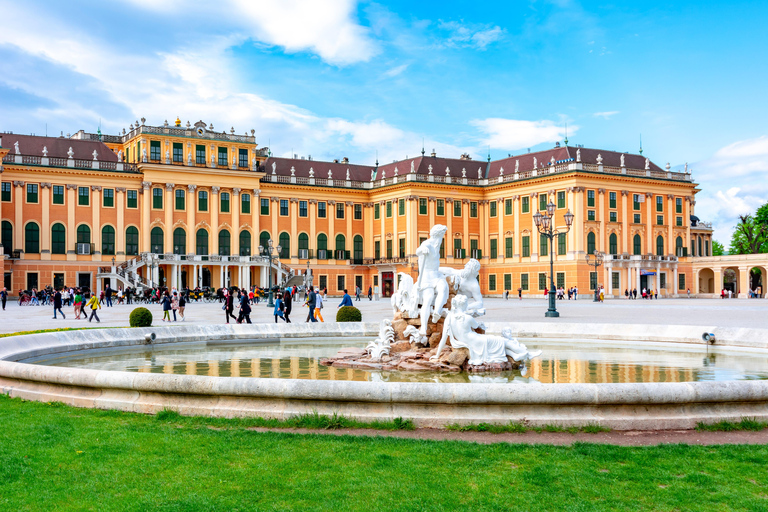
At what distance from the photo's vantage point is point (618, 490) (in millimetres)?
5777

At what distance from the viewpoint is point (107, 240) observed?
213 ft

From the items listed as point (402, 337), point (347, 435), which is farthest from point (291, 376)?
point (347, 435)

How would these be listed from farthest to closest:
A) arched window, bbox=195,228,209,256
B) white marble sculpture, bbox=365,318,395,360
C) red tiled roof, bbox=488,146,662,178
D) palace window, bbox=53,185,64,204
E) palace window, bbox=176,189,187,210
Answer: red tiled roof, bbox=488,146,662,178, arched window, bbox=195,228,209,256, palace window, bbox=176,189,187,210, palace window, bbox=53,185,64,204, white marble sculpture, bbox=365,318,395,360

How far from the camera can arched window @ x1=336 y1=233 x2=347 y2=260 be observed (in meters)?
75.7

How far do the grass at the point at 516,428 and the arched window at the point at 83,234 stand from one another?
62475 mm

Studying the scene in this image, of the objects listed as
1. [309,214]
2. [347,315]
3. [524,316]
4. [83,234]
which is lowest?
[524,316]

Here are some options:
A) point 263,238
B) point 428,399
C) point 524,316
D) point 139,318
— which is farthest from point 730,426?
point 263,238

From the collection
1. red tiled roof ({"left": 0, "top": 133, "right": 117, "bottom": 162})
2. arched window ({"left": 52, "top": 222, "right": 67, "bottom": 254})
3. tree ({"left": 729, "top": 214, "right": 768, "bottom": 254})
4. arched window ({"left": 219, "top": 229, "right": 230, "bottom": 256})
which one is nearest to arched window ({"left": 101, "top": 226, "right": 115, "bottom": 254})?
arched window ({"left": 52, "top": 222, "right": 67, "bottom": 254})

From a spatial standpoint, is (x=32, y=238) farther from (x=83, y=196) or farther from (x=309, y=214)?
(x=309, y=214)

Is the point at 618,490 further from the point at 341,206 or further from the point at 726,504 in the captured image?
the point at 341,206

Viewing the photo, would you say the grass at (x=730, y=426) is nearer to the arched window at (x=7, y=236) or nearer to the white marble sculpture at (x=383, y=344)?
the white marble sculpture at (x=383, y=344)

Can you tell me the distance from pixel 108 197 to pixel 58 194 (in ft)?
13.8

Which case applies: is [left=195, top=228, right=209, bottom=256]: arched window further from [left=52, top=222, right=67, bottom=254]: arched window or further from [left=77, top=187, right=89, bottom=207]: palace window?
[left=52, top=222, right=67, bottom=254]: arched window

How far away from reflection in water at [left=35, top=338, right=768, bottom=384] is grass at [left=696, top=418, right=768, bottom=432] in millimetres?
2812
